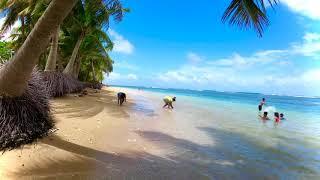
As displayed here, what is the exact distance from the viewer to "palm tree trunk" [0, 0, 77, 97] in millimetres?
4820

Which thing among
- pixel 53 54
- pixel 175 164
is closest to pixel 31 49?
pixel 175 164

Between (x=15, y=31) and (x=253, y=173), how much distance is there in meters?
28.4

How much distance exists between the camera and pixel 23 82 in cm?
531

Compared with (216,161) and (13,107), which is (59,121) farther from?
(216,161)

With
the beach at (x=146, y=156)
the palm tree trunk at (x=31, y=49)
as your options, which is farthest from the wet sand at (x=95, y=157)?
the palm tree trunk at (x=31, y=49)

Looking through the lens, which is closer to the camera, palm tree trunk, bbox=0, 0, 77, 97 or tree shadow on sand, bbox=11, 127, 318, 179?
tree shadow on sand, bbox=11, 127, 318, 179

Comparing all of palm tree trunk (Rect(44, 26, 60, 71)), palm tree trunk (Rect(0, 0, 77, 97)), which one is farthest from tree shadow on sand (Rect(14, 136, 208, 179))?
palm tree trunk (Rect(44, 26, 60, 71))

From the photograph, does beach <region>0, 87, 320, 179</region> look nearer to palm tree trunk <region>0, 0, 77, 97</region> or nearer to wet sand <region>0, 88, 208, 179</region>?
wet sand <region>0, 88, 208, 179</region>

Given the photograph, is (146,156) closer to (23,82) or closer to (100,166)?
(100,166)

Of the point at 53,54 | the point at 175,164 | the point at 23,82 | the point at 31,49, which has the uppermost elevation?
the point at 53,54

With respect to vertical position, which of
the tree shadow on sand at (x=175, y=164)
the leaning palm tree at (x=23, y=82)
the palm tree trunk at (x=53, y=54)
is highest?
the palm tree trunk at (x=53, y=54)

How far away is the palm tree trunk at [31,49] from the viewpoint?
4820 millimetres

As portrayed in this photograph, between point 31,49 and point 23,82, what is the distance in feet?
2.37

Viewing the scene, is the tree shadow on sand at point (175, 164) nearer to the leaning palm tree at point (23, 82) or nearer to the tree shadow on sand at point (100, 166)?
the tree shadow on sand at point (100, 166)
